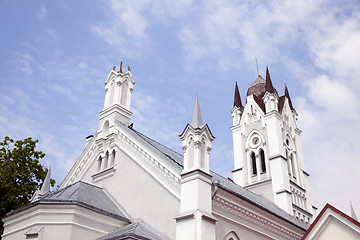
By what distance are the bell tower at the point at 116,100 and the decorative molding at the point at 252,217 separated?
293 inches

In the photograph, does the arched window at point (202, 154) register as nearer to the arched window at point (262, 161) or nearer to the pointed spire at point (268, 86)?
the arched window at point (262, 161)

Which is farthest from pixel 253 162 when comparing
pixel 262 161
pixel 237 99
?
pixel 237 99

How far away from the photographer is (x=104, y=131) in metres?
20.2

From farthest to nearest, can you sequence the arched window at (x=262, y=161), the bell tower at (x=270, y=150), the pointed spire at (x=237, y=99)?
1. the pointed spire at (x=237, y=99)
2. the arched window at (x=262, y=161)
3. the bell tower at (x=270, y=150)

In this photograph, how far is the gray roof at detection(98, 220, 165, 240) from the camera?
12.8 metres

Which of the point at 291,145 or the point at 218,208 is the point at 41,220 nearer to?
the point at 218,208

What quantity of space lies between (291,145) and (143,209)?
20.7 metres

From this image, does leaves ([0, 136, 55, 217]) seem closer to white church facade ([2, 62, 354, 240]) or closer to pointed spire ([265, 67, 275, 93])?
white church facade ([2, 62, 354, 240])

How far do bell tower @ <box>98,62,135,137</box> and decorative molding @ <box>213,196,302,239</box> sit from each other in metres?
7.44

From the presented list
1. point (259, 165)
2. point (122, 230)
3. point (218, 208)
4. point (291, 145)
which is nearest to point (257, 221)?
point (218, 208)

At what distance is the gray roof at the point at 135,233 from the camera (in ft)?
41.9

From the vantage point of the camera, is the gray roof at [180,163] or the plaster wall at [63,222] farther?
the gray roof at [180,163]

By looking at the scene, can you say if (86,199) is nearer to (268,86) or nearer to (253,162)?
(253,162)

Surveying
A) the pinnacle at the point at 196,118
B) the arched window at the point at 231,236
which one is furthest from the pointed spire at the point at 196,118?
→ the arched window at the point at 231,236
